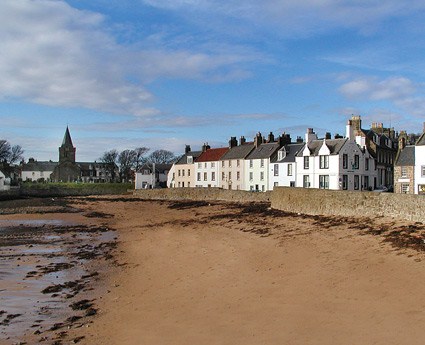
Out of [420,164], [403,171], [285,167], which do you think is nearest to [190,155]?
[285,167]

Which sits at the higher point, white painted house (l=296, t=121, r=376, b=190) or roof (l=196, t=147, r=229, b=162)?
roof (l=196, t=147, r=229, b=162)

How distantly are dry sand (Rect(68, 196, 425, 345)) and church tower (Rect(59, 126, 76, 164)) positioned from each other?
124 m

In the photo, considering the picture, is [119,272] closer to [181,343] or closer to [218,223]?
[181,343]

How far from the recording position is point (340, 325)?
9.70m

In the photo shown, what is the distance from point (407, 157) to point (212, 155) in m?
34.6

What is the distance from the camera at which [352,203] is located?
24.8m

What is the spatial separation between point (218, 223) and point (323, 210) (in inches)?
284

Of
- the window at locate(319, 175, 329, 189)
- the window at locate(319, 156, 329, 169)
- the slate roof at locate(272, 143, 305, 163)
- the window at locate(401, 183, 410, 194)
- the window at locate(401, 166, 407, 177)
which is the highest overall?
the slate roof at locate(272, 143, 305, 163)

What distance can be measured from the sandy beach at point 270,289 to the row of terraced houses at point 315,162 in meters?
25.5

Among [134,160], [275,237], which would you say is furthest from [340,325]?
[134,160]

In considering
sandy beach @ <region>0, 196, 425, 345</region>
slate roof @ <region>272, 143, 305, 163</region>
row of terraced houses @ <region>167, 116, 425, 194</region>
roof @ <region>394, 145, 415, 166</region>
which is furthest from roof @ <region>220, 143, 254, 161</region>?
sandy beach @ <region>0, 196, 425, 345</region>

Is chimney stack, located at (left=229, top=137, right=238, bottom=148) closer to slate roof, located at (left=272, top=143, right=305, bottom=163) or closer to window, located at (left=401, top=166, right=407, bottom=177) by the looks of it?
slate roof, located at (left=272, top=143, right=305, bottom=163)

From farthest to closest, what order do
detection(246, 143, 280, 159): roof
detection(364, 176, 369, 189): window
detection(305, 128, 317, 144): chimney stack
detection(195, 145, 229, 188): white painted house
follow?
detection(195, 145, 229, 188): white painted house, detection(246, 143, 280, 159): roof, detection(305, 128, 317, 144): chimney stack, detection(364, 176, 369, 189): window

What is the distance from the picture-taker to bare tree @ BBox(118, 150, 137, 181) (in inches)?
4975
